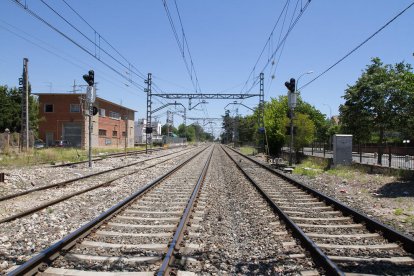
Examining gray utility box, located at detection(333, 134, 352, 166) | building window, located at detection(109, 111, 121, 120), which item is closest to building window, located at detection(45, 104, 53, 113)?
building window, located at detection(109, 111, 121, 120)

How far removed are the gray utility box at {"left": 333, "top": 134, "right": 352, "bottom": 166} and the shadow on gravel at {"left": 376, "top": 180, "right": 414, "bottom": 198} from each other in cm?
802

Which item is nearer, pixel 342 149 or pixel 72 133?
pixel 342 149

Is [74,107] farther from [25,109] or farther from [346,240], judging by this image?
[346,240]

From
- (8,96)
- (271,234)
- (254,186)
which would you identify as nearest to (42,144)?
(8,96)

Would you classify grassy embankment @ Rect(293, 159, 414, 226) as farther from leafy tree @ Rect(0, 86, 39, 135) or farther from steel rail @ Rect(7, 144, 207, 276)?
leafy tree @ Rect(0, 86, 39, 135)

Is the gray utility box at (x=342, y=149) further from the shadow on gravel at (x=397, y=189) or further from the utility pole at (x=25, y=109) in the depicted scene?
the utility pole at (x=25, y=109)

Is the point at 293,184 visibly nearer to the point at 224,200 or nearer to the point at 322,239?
the point at 224,200

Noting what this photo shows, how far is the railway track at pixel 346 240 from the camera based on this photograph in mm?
5906

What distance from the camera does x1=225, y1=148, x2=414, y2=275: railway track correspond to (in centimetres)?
591

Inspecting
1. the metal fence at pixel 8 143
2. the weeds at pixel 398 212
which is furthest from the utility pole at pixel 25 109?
the weeds at pixel 398 212

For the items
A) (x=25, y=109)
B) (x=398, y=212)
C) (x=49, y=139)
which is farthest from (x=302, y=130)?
(x=49, y=139)

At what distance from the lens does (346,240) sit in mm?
7555

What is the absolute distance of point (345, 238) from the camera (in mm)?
7691

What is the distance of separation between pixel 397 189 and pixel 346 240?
8.75 m
